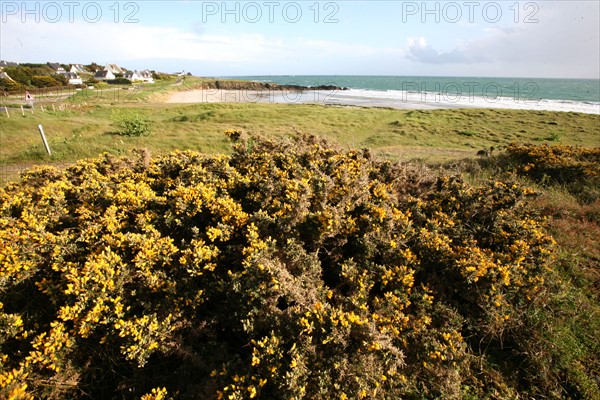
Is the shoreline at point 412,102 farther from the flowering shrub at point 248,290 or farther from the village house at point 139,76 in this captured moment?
the village house at point 139,76

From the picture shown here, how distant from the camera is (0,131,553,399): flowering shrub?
10.2 ft

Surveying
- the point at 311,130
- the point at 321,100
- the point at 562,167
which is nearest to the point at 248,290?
the point at 562,167

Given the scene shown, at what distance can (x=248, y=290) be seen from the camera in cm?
331

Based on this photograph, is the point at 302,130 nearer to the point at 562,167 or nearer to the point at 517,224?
the point at 562,167

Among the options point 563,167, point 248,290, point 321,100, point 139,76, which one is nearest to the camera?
point 248,290

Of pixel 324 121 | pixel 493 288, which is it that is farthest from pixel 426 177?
pixel 324 121

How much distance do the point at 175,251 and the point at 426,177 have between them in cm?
532

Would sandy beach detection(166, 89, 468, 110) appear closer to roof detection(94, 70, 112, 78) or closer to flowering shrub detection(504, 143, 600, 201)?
flowering shrub detection(504, 143, 600, 201)

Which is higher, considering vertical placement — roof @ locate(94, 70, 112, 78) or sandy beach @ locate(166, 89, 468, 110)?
roof @ locate(94, 70, 112, 78)

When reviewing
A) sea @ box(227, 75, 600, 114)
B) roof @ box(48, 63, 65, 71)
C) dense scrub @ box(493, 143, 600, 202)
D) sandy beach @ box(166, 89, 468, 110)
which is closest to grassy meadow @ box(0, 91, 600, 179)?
dense scrub @ box(493, 143, 600, 202)

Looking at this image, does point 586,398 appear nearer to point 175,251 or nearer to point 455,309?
point 455,309

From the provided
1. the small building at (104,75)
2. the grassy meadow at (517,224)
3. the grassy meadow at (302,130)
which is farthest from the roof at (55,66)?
the grassy meadow at (517,224)

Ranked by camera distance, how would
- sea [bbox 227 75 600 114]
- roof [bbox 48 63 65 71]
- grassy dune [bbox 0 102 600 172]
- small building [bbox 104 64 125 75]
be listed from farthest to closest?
1. small building [bbox 104 64 125 75]
2. roof [bbox 48 63 65 71]
3. sea [bbox 227 75 600 114]
4. grassy dune [bbox 0 102 600 172]

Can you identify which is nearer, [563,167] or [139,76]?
[563,167]
